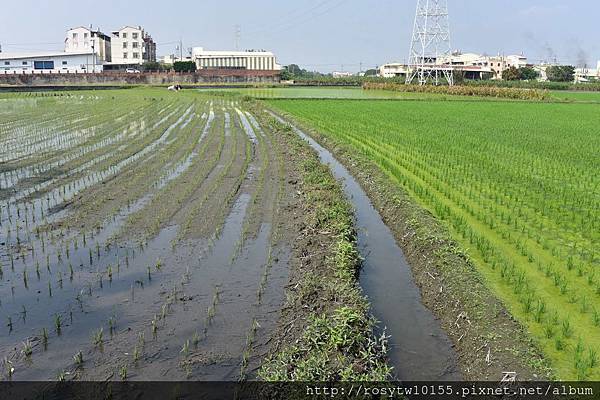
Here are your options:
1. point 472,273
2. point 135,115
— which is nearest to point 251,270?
point 472,273

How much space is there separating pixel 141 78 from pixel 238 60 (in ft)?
101

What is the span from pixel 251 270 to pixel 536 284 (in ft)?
12.4

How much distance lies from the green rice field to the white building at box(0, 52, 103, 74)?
7065 cm

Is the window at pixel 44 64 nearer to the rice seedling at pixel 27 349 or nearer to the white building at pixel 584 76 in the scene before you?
the rice seedling at pixel 27 349

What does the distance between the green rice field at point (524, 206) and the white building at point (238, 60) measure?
262ft

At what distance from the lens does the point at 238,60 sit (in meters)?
101

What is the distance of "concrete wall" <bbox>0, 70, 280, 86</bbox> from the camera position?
231ft

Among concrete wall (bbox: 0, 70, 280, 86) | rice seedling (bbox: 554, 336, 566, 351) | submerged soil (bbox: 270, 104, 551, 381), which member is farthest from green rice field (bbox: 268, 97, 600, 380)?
concrete wall (bbox: 0, 70, 280, 86)

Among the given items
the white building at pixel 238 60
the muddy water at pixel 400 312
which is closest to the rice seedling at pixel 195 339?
the muddy water at pixel 400 312

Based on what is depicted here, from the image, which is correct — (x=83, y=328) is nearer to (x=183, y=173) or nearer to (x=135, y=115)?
(x=183, y=173)

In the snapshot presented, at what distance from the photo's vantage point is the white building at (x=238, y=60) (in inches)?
3910

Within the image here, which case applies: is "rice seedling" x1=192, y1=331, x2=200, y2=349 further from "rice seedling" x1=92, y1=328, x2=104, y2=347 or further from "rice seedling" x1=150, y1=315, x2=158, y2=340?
"rice seedling" x1=92, y1=328, x2=104, y2=347

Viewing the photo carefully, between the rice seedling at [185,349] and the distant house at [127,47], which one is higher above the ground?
the distant house at [127,47]

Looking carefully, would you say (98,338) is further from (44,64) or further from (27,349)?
(44,64)
